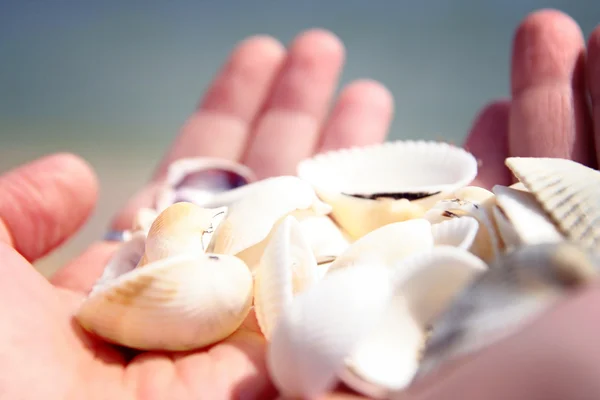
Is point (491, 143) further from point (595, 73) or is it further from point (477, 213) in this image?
point (477, 213)

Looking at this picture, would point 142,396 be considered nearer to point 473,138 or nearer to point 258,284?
point 258,284

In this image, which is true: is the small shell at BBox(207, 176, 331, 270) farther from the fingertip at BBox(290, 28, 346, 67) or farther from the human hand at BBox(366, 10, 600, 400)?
the fingertip at BBox(290, 28, 346, 67)

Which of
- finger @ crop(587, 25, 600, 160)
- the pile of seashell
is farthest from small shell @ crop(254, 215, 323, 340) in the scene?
finger @ crop(587, 25, 600, 160)

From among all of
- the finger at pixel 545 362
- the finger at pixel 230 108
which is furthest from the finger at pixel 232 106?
the finger at pixel 545 362

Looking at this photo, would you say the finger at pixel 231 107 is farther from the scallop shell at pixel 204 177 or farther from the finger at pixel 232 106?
the scallop shell at pixel 204 177

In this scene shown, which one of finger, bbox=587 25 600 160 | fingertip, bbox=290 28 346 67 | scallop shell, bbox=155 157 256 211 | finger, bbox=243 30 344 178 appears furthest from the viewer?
fingertip, bbox=290 28 346 67

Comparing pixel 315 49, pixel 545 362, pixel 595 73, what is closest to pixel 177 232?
pixel 545 362

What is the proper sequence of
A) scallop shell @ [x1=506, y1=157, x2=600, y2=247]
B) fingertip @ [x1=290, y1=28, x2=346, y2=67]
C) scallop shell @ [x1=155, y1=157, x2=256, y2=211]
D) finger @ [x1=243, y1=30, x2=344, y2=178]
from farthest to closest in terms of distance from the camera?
fingertip @ [x1=290, y1=28, x2=346, y2=67]
finger @ [x1=243, y1=30, x2=344, y2=178]
scallop shell @ [x1=155, y1=157, x2=256, y2=211]
scallop shell @ [x1=506, y1=157, x2=600, y2=247]

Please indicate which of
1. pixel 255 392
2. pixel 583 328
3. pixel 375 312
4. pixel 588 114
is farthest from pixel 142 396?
pixel 588 114
